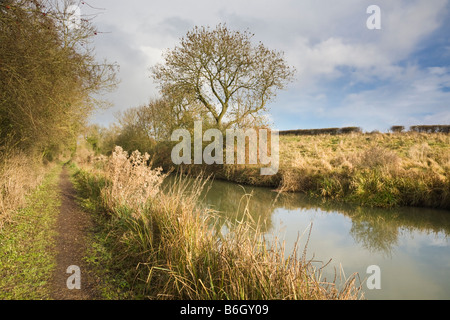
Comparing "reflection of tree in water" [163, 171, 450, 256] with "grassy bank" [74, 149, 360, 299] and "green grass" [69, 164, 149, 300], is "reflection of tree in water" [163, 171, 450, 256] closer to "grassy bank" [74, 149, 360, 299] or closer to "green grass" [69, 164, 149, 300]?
"grassy bank" [74, 149, 360, 299]

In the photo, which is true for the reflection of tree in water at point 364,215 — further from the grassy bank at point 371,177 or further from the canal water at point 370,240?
the grassy bank at point 371,177

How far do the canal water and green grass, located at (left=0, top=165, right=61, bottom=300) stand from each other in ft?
9.24

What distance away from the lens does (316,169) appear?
1416cm

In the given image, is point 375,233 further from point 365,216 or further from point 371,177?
point 371,177

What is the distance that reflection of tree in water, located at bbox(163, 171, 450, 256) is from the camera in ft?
23.0

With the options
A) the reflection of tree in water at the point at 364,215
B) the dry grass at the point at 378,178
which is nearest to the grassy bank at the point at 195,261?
the reflection of tree in water at the point at 364,215

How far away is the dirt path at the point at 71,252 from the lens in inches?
130

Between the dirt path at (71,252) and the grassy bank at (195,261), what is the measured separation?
26cm

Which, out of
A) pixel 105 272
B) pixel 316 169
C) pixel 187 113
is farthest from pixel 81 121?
pixel 316 169

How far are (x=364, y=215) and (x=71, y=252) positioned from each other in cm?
942

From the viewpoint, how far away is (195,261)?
3391mm

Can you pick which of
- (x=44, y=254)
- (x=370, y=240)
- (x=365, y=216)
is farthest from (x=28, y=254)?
(x=365, y=216)
